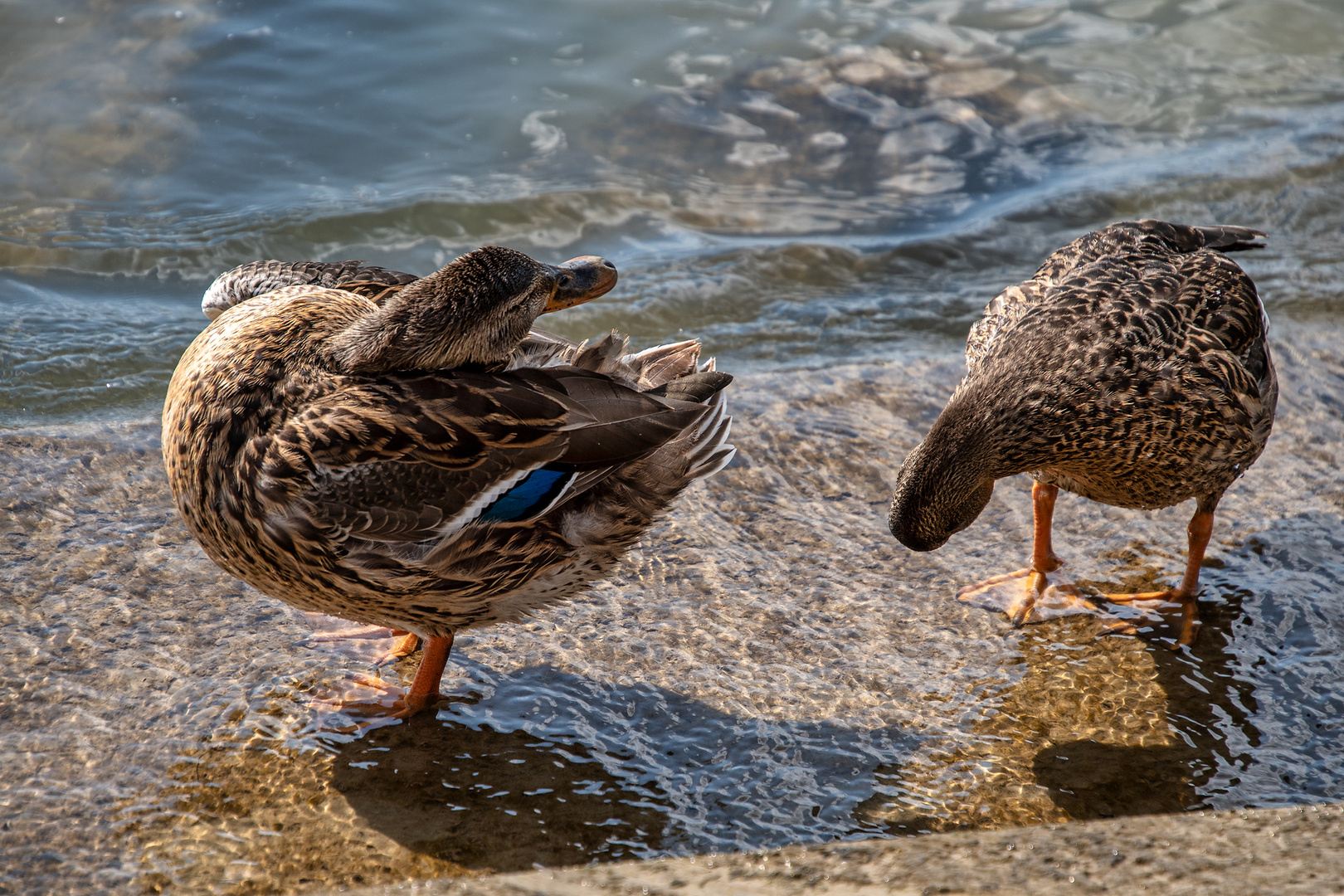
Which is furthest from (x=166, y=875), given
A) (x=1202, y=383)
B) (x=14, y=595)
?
(x=1202, y=383)

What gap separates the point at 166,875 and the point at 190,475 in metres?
1.12

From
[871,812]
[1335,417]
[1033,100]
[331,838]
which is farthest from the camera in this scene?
[1033,100]

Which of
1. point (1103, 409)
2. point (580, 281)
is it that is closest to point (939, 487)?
point (1103, 409)

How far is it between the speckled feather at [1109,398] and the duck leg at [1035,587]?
0.47 feet

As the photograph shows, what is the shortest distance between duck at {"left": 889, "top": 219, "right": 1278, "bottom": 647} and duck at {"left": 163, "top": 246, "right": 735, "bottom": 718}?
96cm

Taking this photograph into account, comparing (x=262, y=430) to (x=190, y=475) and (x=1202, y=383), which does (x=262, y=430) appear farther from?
(x=1202, y=383)

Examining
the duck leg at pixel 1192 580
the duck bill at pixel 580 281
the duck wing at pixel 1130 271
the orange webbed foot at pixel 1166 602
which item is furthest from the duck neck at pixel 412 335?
the duck leg at pixel 1192 580

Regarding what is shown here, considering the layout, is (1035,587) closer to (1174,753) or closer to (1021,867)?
(1174,753)

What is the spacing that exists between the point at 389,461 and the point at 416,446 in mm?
89

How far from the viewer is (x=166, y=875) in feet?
9.48

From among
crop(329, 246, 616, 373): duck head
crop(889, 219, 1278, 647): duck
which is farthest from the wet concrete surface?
crop(329, 246, 616, 373): duck head

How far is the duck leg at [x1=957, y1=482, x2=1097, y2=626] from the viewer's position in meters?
4.33

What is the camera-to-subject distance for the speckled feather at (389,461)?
321 centimetres

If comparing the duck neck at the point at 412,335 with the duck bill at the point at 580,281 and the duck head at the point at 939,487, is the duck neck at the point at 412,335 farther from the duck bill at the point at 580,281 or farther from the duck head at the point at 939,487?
the duck head at the point at 939,487
